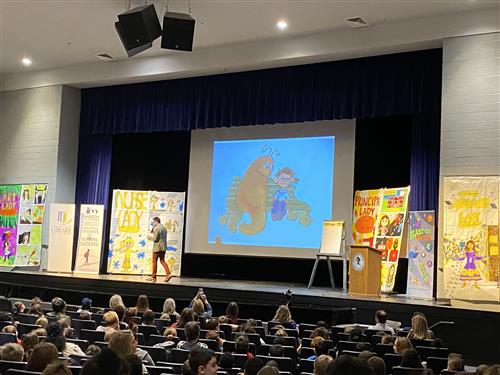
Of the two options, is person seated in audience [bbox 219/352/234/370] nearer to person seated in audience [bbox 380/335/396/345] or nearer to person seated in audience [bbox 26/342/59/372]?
person seated in audience [bbox 26/342/59/372]

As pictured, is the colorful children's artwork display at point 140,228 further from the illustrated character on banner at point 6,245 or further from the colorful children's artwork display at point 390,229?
the colorful children's artwork display at point 390,229

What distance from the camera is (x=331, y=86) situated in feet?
37.7

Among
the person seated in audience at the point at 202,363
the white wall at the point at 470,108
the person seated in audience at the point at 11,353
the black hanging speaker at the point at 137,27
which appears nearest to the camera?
the person seated in audience at the point at 202,363

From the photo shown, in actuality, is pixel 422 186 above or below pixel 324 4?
below

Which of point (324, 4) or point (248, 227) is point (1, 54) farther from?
point (324, 4)

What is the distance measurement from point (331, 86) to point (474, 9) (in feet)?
9.10

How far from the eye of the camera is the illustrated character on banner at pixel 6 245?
14.4 metres

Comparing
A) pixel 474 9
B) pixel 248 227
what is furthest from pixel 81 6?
pixel 474 9

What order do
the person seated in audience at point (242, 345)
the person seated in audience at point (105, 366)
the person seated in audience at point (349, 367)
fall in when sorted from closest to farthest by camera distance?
the person seated in audience at point (349, 367)
the person seated in audience at point (105, 366)
the person seated in audience at point (242, 345)

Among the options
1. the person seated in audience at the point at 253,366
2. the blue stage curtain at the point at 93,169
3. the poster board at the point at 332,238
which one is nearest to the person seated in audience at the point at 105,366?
the person seated in audience at the point at 253,366

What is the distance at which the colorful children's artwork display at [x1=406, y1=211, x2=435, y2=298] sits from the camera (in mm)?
9914

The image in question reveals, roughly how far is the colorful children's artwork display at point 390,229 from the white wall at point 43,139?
7.05 meters

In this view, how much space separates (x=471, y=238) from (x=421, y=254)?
0.96 meters

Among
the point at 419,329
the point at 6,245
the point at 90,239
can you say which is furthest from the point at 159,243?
the point at 419,329
